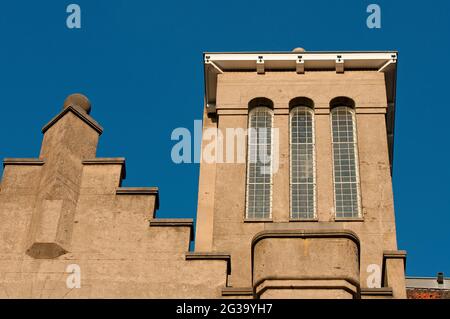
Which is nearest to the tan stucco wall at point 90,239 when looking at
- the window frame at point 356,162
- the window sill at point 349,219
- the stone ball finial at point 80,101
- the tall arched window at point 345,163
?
the stone ball finial at point 80,101

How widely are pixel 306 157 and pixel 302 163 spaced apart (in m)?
0.26

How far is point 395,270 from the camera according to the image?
2177 cm

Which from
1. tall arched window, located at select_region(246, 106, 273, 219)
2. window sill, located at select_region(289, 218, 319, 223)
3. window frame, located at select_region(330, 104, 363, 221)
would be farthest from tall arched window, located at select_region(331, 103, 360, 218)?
tall arched window, located at select_region(246, 106, 273, 219)

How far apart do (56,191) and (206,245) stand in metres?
5.66

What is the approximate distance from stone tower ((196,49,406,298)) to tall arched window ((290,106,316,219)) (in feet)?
0.08

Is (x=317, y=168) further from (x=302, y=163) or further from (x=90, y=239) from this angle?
(x=90, y=239)

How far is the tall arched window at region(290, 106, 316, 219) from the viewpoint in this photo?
26234mm

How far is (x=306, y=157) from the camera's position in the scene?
90.0 feet

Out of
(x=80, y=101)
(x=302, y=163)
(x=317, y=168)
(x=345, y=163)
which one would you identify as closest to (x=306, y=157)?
(x=302, y=163)

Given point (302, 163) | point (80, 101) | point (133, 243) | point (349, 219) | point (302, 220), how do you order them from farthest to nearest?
point (302, 163), point (349, 219), point (302, 220), point (80, 101), point (133, 243)

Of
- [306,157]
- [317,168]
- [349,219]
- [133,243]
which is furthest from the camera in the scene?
[306,157]

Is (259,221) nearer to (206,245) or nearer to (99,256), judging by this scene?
Answer: (206,245)

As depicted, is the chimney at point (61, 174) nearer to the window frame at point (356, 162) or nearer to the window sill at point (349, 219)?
the window sill at point (349, 219)
